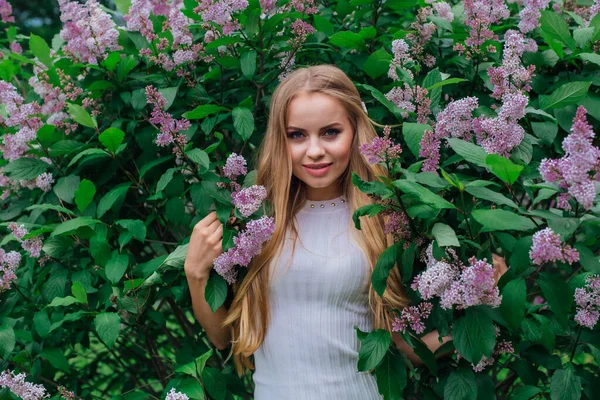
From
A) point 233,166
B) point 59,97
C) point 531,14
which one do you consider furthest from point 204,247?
point 531,14

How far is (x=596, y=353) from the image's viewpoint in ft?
5.34

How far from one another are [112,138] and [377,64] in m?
0.89

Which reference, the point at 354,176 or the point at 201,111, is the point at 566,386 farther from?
the point at 201,111

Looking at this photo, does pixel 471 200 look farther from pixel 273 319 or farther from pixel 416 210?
pixel 273 319

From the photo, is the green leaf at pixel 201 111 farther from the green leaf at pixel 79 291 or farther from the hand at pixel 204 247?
the green leaf at pixel 79 291

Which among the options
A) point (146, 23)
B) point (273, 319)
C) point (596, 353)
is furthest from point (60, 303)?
point (596, 353)

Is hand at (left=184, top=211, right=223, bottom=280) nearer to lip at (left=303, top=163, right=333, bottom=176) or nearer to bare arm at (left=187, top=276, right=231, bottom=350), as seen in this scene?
bare arm at (left=187, top=276, right=231, bottom=350)

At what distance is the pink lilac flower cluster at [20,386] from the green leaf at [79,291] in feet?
0.97

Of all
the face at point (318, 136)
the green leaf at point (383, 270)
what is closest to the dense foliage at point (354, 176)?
the green leaf at point (383, 270)

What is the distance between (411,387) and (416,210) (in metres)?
1.11

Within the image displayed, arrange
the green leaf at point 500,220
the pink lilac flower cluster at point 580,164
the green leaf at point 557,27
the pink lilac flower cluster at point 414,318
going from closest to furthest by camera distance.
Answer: the pink lilac flower cluster at point 580,164 < the green leaf at point 500,220 < the pink lilac flower cluster at point 414,318 < the green leaf at point 557,27

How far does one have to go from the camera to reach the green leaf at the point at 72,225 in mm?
2014

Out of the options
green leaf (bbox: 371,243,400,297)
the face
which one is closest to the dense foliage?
green leaf (bbox: 371,243,400,297)

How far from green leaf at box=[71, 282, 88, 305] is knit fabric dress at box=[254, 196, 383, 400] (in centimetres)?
58
